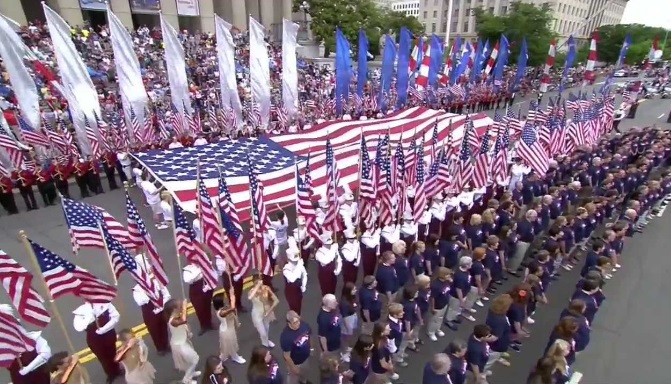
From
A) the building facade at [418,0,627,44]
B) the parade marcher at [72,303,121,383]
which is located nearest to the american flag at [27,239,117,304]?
the parade marcher at [72,303,121,383]

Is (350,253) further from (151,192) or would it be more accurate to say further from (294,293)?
(151,192)

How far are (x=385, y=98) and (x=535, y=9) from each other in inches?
1023

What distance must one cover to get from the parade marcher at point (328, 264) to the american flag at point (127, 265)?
2.45 metres

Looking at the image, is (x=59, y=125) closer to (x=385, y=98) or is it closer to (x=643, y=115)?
(x=385, y=98)

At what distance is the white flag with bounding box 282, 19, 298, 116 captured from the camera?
12711 millimetres

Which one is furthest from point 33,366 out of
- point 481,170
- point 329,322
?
point 481,170

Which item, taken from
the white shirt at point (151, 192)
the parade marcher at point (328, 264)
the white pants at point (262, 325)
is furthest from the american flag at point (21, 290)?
the white shirt at point (151, 192)

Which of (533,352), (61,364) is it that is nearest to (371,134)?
(533,352)

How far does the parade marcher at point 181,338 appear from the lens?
4.94 meters

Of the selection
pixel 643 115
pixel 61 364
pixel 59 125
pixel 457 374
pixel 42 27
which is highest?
pixel 42 27

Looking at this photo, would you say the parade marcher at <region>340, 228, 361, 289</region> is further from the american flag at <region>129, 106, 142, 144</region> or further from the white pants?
the american flag at <region>129, 106, 142, 144</region>

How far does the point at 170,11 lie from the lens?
103 ft

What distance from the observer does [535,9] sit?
114ft

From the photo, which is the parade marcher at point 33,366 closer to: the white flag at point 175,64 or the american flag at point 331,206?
the american flag at point 331,206
